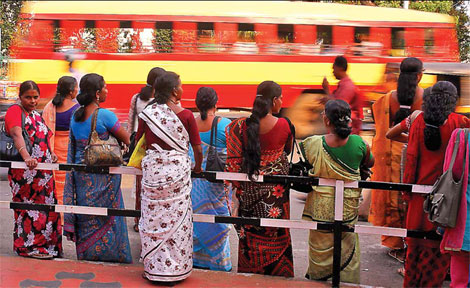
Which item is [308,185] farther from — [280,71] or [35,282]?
[280,71]

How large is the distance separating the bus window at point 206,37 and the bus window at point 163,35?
65 cm

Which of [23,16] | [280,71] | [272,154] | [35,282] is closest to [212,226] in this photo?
[272,154]

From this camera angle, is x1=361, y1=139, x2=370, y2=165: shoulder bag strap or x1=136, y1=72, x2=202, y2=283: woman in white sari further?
x1=361, y1=139, x2=370, y2=165: shoulder bag strap

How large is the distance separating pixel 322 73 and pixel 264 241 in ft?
29.3

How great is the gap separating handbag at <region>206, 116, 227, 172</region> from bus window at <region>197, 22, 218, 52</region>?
26.7 ft

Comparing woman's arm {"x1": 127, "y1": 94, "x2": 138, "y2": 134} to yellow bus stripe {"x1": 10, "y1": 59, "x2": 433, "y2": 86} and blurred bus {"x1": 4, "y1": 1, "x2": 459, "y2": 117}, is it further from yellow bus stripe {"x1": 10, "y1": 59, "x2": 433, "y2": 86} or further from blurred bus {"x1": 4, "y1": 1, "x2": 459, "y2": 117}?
yellow bus stripe {"x1": 10, "y1": 59, "x2": 433, "y2": 86}

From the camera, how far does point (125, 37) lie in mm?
12117

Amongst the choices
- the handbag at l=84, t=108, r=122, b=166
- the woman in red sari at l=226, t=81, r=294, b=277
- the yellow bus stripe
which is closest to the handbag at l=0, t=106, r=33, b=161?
the handbag at l=84, t=108, r=122, b=166

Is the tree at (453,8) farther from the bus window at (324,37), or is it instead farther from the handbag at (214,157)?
the handbag at (214,157)

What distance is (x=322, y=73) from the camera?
12.2m

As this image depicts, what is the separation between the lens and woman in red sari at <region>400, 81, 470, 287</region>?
3463 millimetres

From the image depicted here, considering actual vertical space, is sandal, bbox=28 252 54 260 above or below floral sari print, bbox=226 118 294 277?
below

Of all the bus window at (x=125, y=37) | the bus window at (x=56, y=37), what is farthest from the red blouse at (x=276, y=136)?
the bus window at (x=56, y=37)

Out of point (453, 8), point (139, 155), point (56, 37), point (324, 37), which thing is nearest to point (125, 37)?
point (56, 37)
